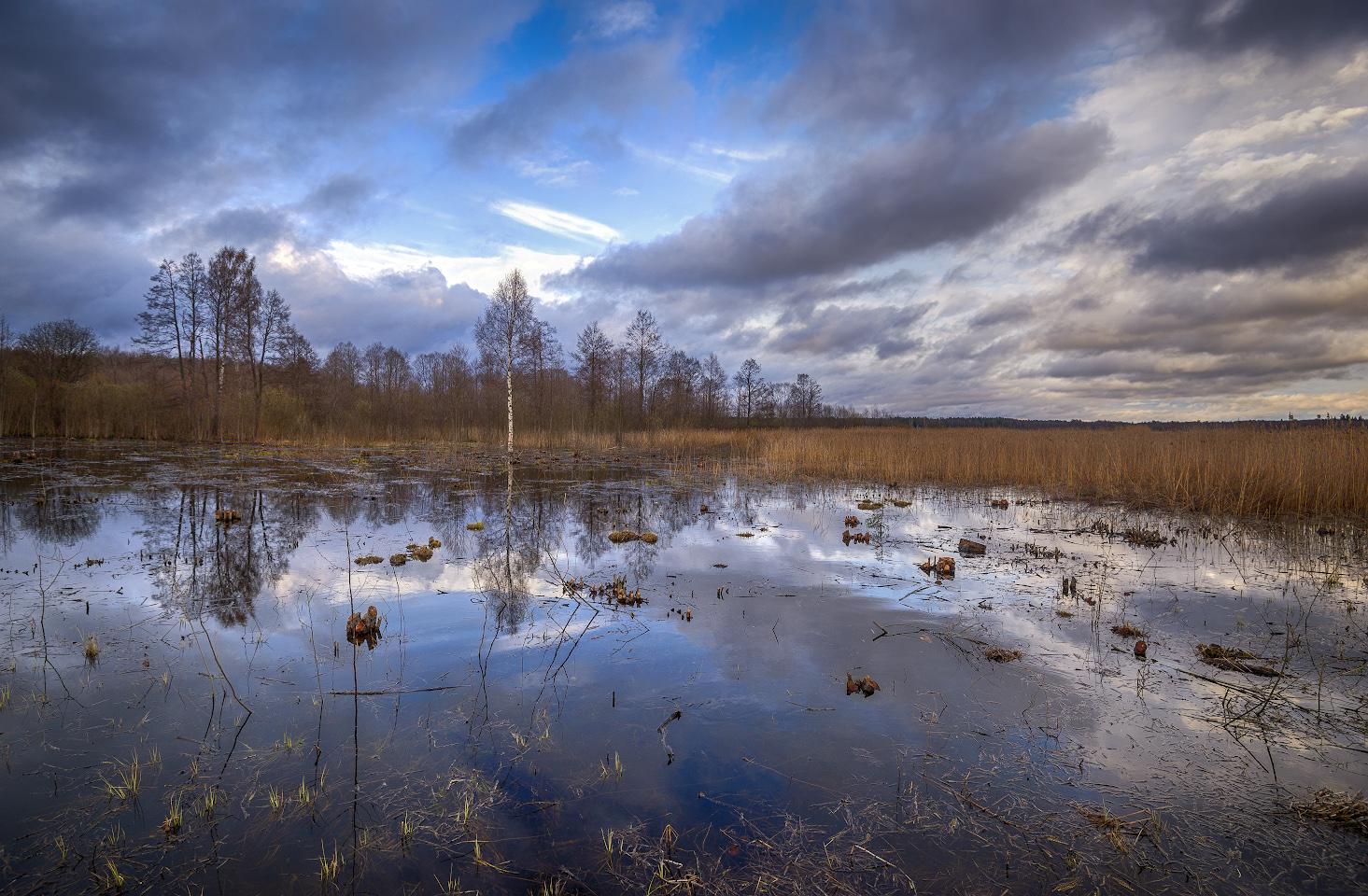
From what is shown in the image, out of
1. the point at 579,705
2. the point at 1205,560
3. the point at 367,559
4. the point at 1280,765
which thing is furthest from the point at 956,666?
the point at 367,559

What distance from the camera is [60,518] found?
9227 mm

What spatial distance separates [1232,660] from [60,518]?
1570 cm

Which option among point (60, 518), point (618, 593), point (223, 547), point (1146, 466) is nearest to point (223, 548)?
point (223, 547)

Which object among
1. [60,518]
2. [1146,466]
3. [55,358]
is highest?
[55,358]

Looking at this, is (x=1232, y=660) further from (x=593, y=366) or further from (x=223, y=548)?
(x=593, y=366)

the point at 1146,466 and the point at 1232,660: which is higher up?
the point at 1146,466

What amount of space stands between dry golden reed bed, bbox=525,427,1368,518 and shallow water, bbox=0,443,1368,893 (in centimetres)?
488

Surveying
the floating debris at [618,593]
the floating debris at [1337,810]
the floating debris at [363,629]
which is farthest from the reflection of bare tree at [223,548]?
the floating debris at [1337,810]

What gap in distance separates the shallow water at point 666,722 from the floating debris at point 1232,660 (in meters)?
0.08

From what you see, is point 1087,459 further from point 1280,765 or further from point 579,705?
point 579,705

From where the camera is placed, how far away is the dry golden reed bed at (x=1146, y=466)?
11203 millimetres

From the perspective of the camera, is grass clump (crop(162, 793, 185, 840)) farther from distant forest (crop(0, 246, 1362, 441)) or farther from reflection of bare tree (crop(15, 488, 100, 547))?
distant forest (crop(0, 246, 1362, 441))

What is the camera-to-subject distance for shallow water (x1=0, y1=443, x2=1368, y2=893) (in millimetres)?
2395

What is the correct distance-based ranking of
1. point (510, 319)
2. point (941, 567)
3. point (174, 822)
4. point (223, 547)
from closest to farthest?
point (174, 822) → point (941, 567) → point (223, 547) → point (510, 319)
